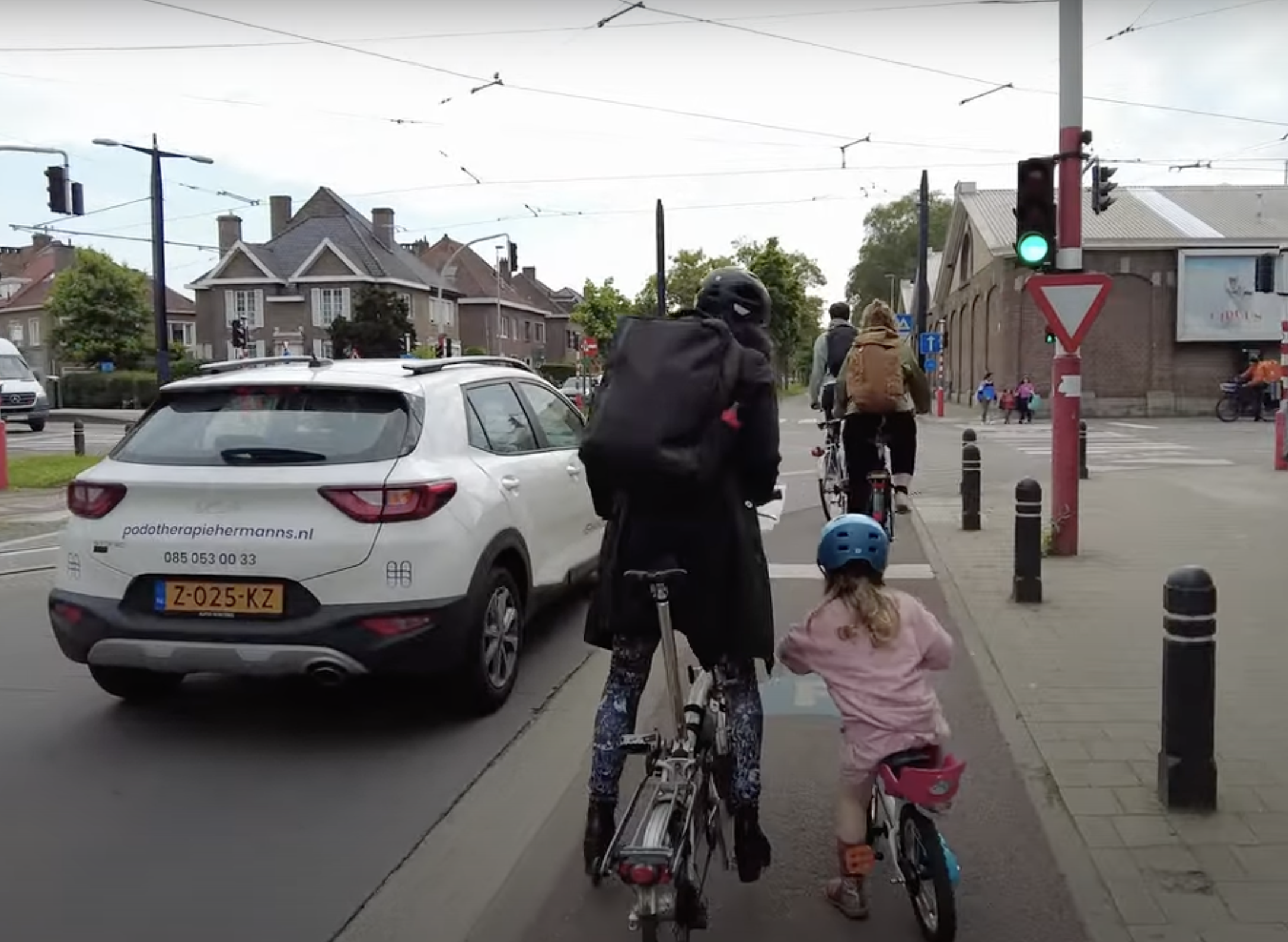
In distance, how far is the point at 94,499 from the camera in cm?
513

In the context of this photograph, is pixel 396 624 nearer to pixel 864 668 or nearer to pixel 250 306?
pixel 864 668

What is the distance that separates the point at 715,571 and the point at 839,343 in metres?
7.12

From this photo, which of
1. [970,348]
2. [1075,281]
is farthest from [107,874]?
[970,348]

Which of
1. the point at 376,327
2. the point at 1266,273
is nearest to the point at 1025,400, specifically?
the point at 1266,273

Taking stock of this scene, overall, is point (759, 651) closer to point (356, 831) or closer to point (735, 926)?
point (735, 926)

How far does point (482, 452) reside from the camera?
5730mm

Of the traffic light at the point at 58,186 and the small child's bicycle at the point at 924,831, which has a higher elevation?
the traffic light at the point at 58,186

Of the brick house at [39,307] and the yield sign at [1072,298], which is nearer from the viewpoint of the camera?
the yield sign at [1072,298]

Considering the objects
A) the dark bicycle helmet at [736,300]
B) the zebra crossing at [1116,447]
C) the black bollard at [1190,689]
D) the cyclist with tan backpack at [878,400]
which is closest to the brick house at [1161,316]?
the zebra crossing at [1116,447]

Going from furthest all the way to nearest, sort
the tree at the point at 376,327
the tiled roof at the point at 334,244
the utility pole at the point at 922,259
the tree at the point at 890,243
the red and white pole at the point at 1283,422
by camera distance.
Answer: the tree at the point at 890,243 < the tiled roof at the point at 334,244 < the tree at the point at 376,327 < the utility pole at the point at 922,259 < the red and white pole at the point at 1283,422

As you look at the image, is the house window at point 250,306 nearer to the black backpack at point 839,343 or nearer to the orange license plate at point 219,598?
the black backpack at point 839,343

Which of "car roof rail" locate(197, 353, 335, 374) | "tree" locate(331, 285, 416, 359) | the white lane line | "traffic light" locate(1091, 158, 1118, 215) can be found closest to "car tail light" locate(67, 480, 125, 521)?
"car roof rail" locate(197, 353, 335, 374)

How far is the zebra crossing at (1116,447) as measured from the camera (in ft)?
59.6

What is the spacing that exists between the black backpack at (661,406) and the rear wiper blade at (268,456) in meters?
2.22
